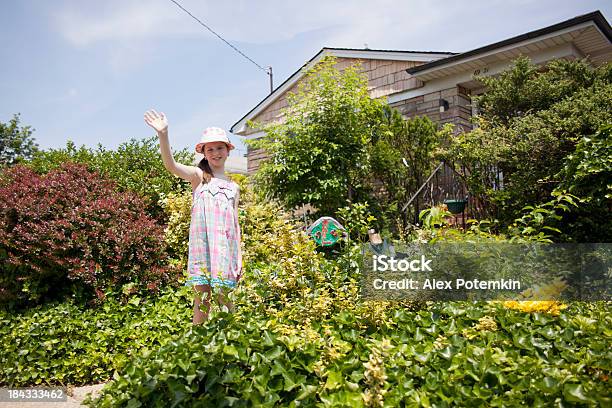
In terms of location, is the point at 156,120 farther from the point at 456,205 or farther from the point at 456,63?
the point at 456,63

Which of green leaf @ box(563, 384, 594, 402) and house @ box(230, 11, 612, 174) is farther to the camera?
house @ box(230, 11, 612, 174)

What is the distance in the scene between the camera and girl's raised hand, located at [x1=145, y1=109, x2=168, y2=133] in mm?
2799

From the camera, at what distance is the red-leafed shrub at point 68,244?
3.94 m

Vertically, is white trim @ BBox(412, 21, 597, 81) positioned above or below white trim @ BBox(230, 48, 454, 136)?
below

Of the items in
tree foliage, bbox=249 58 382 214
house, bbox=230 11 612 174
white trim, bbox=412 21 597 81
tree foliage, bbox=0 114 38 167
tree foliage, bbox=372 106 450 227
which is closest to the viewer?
white trim, bbox=412 21 597 81

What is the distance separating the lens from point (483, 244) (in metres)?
3.21

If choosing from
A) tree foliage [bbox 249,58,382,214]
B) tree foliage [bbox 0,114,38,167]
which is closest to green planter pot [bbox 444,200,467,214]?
tree foliage [bbox 249,58,382,214]

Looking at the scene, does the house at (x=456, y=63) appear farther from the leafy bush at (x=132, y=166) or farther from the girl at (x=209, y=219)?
the girl at (x=209, y=219)

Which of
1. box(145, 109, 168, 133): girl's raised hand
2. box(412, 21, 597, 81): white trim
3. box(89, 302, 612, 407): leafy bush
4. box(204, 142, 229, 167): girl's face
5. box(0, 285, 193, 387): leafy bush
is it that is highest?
box(412, 21, 597, 81): white trim

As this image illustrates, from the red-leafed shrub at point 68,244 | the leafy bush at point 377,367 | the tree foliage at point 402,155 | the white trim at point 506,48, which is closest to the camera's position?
the leafy bush at point 377,367

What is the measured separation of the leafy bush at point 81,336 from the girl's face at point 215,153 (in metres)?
1.30

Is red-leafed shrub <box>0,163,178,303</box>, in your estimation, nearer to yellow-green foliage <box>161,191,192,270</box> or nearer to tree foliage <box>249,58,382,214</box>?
yellow-green foliage <box>161,191,192,270</box>

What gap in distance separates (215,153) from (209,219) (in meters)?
0.53

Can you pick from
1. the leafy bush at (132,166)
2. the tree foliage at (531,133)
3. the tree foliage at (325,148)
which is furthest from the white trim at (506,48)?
the leafy bush at (132,166)
